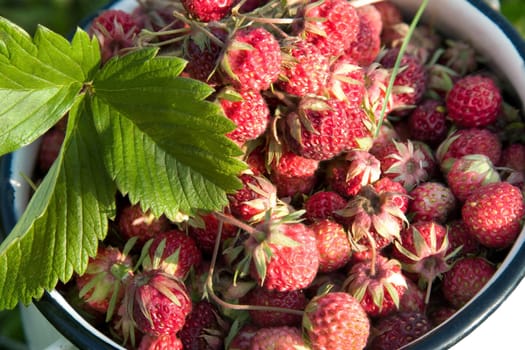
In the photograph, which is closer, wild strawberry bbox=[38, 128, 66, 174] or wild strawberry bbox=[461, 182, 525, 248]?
wild strawberry bbox=[461, 182, 525, 248]

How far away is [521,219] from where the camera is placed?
3.02ft

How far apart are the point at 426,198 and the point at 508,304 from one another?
0.55ft

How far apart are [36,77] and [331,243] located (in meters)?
0.39

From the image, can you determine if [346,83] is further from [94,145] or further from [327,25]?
[94,145]

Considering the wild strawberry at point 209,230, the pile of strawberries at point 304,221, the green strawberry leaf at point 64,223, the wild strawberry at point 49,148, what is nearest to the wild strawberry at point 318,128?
the pile of strawberries at point 304,221

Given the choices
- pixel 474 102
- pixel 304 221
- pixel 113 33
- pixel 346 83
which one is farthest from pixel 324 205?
pixel 113 33

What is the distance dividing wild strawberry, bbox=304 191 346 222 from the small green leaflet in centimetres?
10

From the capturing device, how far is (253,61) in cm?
84

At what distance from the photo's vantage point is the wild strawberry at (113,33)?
1.04 m

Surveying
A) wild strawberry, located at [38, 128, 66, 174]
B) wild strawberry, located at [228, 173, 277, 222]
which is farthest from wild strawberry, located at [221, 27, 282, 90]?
wild strawberry, located at [38, 128, 66, 174]

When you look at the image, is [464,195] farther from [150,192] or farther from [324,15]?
[150,192]

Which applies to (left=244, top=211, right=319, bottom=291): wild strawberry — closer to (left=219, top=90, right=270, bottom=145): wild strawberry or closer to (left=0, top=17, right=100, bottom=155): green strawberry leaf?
(left=219, top=90, right=270, bottom=145): wild strawberry

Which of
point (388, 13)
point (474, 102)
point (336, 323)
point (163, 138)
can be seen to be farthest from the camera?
point (388, 13)

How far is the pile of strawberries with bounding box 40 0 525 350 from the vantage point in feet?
2.82
